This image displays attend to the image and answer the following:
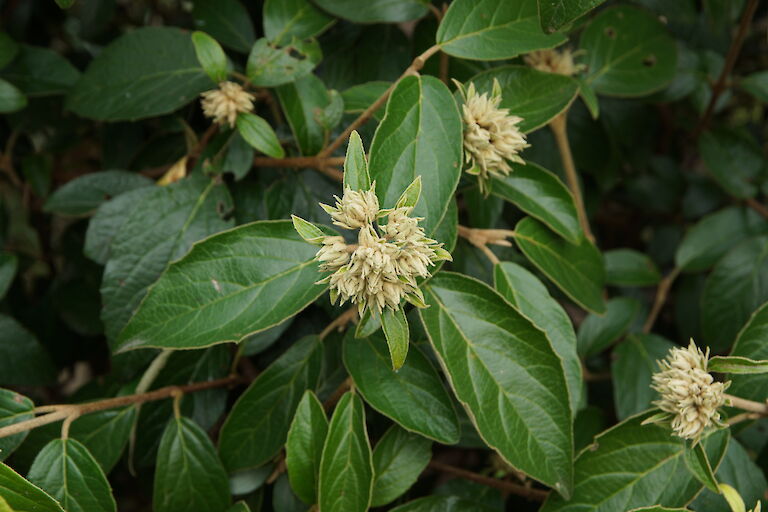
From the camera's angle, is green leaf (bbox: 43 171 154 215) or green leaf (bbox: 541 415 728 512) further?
green leaf (bbox: 43 171 154 215)

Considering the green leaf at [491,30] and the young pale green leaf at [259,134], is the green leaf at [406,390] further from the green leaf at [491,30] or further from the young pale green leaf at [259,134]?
the green leaf at [491,30]

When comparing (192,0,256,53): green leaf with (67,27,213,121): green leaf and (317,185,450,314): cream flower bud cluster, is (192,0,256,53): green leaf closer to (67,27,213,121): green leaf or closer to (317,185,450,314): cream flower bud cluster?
(67,27,213,121): green leaf

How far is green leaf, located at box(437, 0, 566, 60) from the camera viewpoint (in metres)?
0.87

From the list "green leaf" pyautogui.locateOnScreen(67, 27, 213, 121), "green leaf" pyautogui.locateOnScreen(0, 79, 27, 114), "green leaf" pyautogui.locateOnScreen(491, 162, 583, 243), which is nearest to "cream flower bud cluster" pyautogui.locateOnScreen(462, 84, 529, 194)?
"green leaf" pyautogui.locateOnScreen(491, 162, 583, 243)

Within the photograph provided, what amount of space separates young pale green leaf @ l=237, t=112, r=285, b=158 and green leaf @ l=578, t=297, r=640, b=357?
609 mm

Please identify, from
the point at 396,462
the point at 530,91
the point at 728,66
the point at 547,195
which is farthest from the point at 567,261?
the point at 728,66

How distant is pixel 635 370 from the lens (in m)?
1.15

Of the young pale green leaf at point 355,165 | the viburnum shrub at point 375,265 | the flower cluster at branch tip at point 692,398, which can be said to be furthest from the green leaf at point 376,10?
the flower cluster at branch tip at point 692,398

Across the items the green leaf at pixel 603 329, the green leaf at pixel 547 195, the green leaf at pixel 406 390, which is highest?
the green leaf at pixel 547 195

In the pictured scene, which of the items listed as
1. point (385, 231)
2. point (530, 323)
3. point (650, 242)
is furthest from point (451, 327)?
point (650, 242)

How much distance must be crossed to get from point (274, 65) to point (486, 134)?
1.05 feet

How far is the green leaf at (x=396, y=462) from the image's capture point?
90cm

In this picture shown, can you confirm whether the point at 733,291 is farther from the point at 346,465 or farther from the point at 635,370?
the point at 346,465

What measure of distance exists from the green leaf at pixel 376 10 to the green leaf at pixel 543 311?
0.39 meters
